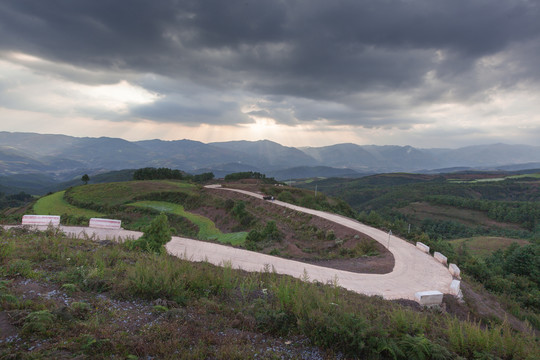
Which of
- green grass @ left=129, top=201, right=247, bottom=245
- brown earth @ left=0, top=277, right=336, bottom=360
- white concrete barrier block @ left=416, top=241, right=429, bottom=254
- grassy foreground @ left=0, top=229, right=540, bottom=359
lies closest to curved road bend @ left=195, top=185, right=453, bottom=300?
white concrete barrier block @ left=416, top=241, right=429, bottom=254

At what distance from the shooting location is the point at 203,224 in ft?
112

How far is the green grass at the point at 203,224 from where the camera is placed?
2495 cm

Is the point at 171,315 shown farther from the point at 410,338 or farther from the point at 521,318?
the point at 521,318

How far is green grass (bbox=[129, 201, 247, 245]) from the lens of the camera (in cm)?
2495

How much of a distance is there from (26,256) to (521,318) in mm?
21711

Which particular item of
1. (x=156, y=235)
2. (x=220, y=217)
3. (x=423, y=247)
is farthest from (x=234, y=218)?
(x=423, y=247)

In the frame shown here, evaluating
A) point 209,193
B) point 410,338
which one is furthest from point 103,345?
point 209,193

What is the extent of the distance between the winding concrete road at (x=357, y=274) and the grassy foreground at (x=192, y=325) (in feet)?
12.9

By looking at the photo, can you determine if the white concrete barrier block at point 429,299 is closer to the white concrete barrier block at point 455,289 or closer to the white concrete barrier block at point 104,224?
the white concrete barrier block at point 455,289

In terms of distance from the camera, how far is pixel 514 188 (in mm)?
137375

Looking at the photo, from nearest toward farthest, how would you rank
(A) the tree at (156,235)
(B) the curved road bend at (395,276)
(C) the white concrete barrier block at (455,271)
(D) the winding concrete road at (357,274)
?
1. (B) the curved road bend at (395,276)
2. (D) the winding concrete road at (357,274)
3. (A) the tree at (156,235)
4. (C) the white concrete barrier block at (455,271)

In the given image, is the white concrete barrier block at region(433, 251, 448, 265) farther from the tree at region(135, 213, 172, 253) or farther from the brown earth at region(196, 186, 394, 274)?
the tree at region(135, 213, 172, 253)

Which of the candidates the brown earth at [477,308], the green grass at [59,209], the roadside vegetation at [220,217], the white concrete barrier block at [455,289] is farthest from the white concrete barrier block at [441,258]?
the green grass at [59,209]

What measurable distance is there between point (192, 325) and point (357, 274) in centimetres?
1152
